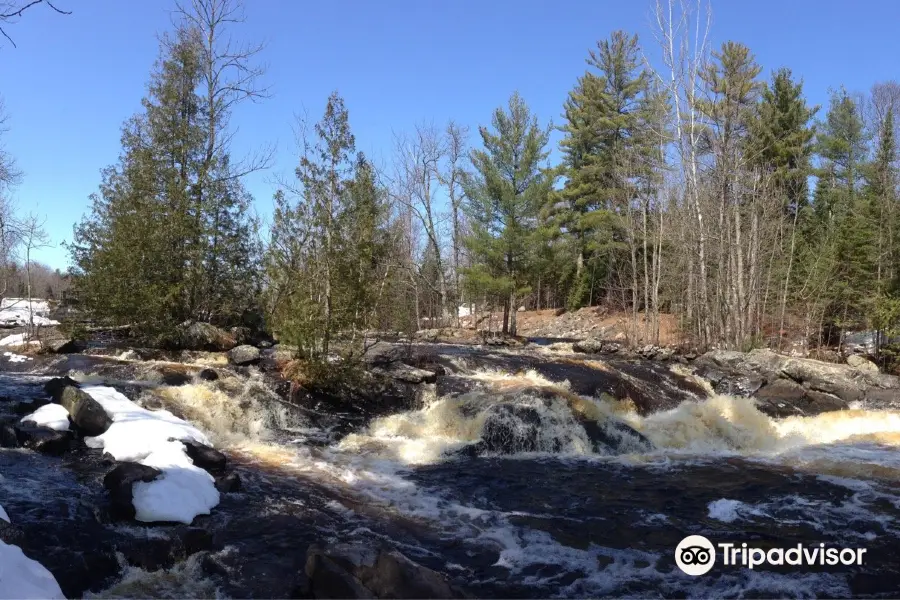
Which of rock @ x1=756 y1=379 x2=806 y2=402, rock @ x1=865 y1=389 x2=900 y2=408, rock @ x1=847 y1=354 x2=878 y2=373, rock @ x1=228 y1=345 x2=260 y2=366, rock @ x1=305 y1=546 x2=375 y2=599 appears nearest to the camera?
rock @ x1=305 y1=546 x2=375 y2=599

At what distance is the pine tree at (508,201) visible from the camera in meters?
25.6

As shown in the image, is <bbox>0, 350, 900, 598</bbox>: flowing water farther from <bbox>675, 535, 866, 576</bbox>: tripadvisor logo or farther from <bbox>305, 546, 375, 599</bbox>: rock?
<bbox>305, 546, 375, 599</bbox>: rock

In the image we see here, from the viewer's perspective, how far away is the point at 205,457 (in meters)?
7.30

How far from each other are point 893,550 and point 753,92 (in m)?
24.5

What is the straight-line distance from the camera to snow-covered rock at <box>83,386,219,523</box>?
5.67m

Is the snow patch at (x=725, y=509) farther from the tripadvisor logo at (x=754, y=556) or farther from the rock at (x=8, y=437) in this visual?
the rock at (x=8, y=437)

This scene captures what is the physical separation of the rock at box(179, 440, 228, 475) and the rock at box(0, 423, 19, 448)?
2136 millimetres

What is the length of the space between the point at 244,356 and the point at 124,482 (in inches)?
276

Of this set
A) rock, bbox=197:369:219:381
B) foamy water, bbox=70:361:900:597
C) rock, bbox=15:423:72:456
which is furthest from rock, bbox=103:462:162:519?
rock, bbox=197:369:219:381

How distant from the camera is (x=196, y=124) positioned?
17562 mm

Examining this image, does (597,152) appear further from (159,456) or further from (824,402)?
(159,456)

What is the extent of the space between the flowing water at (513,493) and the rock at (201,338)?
3457 mm

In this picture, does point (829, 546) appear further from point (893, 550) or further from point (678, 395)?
point (678, 395)

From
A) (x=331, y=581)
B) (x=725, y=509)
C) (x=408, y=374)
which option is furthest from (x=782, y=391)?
(x=331, y=581)
